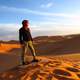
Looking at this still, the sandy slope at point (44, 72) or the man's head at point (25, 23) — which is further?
the man's head at point (25, 23)

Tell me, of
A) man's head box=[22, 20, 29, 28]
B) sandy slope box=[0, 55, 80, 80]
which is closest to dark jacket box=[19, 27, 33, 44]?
man's head box=[22, 20, 29, 28]

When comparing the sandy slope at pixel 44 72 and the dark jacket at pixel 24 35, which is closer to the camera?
the sandy slope at pixel 44 72

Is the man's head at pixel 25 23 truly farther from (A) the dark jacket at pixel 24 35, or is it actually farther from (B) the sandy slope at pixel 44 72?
(B) the sandy slope at pixel 44 72

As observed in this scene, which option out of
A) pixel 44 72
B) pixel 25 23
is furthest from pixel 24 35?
pixel 44 72

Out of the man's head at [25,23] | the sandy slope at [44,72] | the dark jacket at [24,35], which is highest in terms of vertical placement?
the man's head at [25,23]

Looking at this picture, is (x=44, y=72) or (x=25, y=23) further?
(x=25, y=23)

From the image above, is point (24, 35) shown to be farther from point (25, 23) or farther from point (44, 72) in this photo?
point (44, 72)

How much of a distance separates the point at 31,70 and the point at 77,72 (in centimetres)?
166

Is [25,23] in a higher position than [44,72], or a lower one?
higher

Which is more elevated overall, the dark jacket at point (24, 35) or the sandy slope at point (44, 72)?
the dark jacket at point (24, 35)

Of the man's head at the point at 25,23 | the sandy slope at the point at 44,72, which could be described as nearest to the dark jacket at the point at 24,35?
the man's head at the point at 25,23

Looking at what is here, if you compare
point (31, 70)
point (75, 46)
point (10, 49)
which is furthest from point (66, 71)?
point (10, 49)

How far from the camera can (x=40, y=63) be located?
11.2 m

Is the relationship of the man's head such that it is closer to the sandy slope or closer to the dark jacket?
→ the dark jacket
